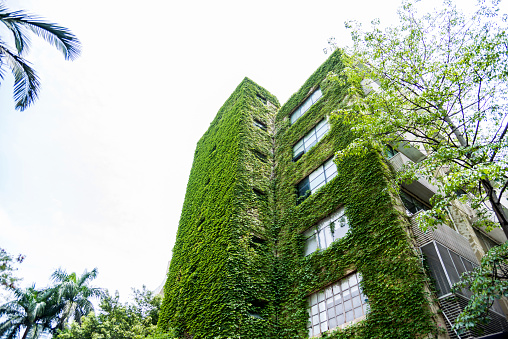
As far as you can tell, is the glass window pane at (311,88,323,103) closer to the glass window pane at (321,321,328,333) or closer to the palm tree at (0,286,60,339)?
the glass window pane at (321,321,328,333)

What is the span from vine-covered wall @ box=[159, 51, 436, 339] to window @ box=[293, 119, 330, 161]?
443 mm

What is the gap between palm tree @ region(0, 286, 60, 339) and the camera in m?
25.5

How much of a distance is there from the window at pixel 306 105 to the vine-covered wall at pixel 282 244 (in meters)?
0.44

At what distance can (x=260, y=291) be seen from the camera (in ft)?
47.1

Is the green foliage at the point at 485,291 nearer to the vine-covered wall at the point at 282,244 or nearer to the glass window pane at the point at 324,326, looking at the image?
the vine-covered wall at the point at 282,244

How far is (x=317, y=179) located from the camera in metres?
17.4

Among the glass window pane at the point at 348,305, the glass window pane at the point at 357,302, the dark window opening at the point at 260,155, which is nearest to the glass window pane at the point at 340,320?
the glass window pane at the point at 348,305

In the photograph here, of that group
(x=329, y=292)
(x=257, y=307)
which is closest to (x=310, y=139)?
(x=329, y=292)

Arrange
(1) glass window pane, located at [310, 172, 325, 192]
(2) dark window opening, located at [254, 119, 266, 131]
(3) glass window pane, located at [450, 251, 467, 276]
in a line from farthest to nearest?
(2) dark window opening, located at [254, 119, 266, 131], (1) glass window pane, located at [310, 172, 325, 192], (3) glass window pane, located at [450, 251, 467, 276]

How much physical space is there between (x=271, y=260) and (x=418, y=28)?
12.7m

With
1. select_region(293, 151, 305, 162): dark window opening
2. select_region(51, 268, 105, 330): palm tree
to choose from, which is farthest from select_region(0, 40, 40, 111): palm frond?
select_region(51, 268, 105, 330): palm tree

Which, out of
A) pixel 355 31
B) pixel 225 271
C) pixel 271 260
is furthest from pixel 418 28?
pixel 225 271

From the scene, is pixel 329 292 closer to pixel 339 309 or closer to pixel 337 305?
pixel 337 305

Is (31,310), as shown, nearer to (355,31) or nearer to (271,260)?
(271,260)
